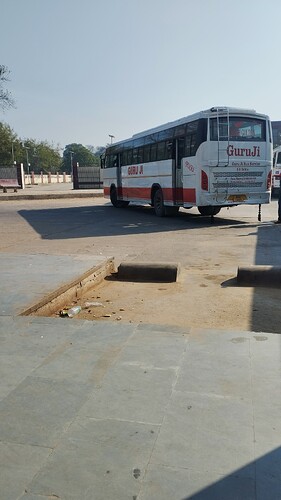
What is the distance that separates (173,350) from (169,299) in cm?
196

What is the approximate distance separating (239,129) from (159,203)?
4454 millimetres

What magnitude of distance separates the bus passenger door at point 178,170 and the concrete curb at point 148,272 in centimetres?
796

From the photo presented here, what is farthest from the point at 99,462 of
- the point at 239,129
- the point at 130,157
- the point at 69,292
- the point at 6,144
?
the point at 6,144

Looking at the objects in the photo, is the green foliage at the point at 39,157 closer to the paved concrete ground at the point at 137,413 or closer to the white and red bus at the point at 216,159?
the white and red bus at the point at 216,159

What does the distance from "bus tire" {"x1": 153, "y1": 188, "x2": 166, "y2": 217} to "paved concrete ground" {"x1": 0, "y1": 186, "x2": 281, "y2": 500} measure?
39.7ft

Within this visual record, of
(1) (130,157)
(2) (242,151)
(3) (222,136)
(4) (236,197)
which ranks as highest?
(3) (222,136)

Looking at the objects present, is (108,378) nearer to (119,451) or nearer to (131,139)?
(119,451)

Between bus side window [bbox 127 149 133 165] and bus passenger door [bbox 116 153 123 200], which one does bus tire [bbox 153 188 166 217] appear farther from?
bus passenger door [bbox 116 153 123 200]

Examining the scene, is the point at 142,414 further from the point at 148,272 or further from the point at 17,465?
the point at 148,272

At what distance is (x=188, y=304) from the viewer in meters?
5.08

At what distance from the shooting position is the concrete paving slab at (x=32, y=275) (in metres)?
4.65

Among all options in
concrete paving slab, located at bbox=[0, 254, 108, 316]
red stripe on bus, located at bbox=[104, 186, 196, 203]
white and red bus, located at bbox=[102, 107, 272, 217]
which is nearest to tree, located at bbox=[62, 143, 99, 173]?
red stripe on bus, located at bbox=[104, 186, 196, 203]

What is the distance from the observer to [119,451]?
83.2 inches

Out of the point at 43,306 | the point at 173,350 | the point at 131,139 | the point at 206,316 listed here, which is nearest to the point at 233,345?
the point at 173,350
